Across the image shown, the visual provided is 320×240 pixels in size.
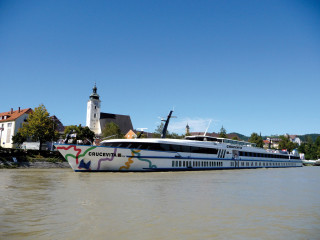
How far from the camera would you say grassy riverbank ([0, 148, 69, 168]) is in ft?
107

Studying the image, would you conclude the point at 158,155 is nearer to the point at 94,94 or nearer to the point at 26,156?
the point at 26,156

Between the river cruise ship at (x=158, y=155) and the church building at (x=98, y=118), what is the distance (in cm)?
7074

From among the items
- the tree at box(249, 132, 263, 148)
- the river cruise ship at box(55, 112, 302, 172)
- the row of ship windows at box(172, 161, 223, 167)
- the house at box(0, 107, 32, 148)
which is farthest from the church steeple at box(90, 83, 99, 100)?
the row of ship windows at box(172, 161, 223, 167)

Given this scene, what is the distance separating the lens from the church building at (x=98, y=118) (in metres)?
105

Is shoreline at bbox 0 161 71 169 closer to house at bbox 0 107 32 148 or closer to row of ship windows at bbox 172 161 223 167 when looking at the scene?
row of ship windows at bbox 172 161 223 167

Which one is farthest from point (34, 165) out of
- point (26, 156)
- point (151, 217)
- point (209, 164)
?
point (151, 217)

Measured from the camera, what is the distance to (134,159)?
2456 centimetres

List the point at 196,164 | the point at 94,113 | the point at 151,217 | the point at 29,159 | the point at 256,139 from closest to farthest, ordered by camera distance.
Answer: the point at 151,217 → the point at 196,164 → the point at 29,159 → the point at 256,139 → the point at 94,113

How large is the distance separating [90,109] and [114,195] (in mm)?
97428

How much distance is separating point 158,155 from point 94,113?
83.6 m

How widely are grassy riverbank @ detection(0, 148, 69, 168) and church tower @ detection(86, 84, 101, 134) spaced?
6576cm

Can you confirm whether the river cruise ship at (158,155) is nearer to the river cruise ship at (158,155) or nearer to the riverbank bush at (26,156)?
the river cruise ship at (158,155)

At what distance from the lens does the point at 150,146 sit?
2622 cm

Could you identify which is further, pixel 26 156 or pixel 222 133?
pixel 222 133
